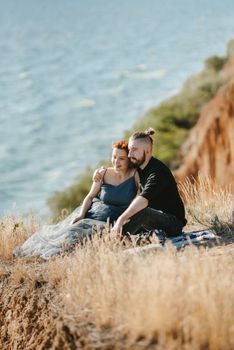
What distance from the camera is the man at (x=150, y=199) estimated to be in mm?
8641

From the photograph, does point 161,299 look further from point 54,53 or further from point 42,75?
point 54,53

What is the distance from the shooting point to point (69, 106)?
5897 centimetres

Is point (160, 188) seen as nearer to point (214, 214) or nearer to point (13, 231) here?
point (214, 214)

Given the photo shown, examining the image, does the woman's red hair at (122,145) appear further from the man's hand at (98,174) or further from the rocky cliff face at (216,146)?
the rocky cliff face at (216,146)

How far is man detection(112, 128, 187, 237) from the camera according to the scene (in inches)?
340

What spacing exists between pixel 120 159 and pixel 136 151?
307mm

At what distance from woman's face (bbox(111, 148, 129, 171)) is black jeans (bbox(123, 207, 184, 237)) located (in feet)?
2.04

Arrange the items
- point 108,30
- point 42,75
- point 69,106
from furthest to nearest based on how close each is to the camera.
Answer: point 108,30 → point 42,75 → point 69,106

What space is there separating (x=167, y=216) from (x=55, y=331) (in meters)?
2.17

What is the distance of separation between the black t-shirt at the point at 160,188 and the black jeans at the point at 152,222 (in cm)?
14

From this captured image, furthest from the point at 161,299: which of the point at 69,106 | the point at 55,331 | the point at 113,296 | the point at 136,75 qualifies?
the point at 136,75

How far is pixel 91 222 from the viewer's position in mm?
9062

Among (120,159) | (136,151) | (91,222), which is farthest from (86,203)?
(136,151)

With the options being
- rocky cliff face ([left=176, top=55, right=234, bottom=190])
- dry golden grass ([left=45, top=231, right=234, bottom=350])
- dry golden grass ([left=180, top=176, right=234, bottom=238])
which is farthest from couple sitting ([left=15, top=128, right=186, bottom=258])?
rocky cliff face ([left=176, top=55, right=234, bottom=190])
